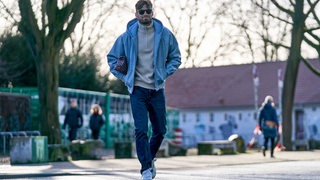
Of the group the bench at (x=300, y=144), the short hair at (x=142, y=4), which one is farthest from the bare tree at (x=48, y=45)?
the short hair at (x=142, y=4)

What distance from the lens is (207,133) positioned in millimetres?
67812

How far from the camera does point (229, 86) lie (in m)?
67.3

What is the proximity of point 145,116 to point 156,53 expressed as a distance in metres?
0.70

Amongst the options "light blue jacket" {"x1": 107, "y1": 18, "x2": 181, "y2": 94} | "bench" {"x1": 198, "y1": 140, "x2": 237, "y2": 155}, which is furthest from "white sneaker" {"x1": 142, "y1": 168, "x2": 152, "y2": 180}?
"bench" {"x1": 198, "y1": 140, "x2": 237, "y2": 155}

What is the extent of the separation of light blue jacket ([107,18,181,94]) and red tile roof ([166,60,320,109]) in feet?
168

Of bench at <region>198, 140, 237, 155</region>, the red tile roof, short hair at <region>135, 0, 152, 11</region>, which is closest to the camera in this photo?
short hair at <region>135, 0, 152, 11</region>

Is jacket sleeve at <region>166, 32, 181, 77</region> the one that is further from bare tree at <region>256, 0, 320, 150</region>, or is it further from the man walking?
bare tree at <region>256, 0, 320, 150</region>

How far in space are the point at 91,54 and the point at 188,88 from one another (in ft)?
87.9

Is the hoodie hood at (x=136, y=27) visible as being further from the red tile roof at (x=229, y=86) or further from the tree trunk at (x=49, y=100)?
the red tile roof at (x=229, y=86)

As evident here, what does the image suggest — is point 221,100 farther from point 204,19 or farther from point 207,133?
point 204,19

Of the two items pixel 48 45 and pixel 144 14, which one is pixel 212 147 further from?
pixel 144 14

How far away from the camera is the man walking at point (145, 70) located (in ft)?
31.0

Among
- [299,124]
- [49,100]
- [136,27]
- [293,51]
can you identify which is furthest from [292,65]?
[299,124]

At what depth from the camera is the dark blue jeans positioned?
943 centimetres
